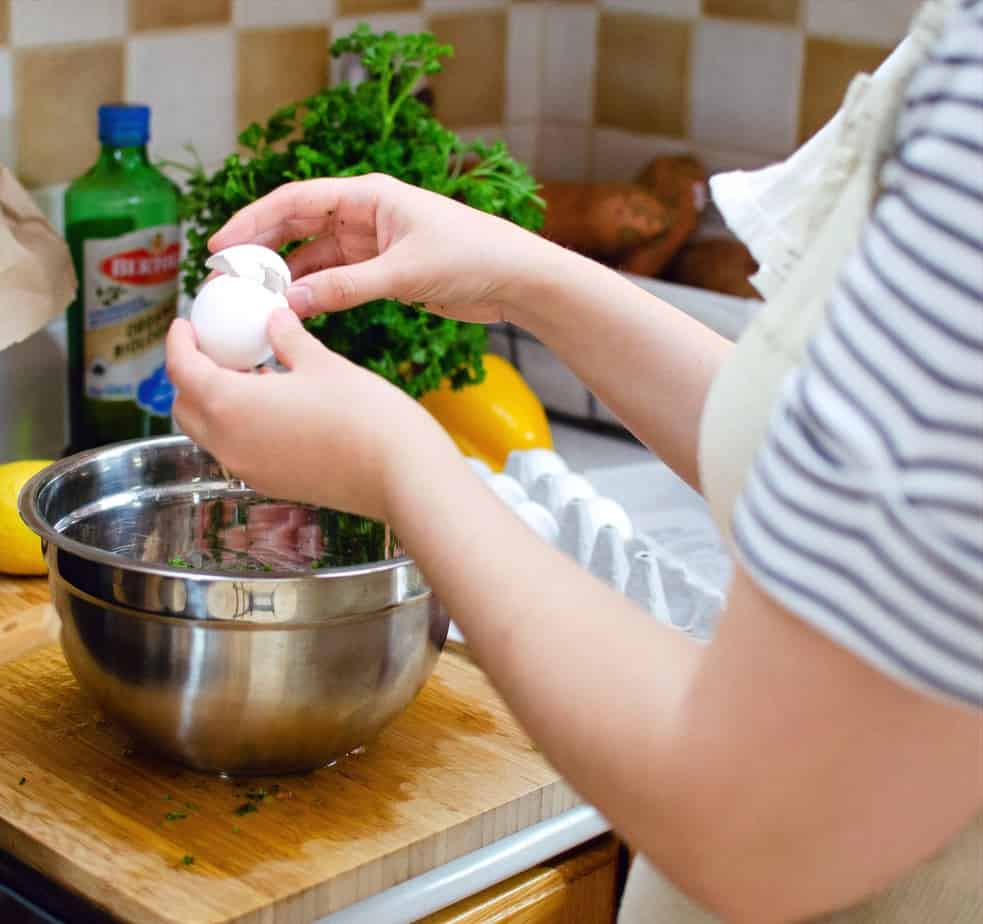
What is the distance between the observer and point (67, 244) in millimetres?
1261

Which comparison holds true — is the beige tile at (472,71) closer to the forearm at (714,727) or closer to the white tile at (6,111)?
the white tile at (6,111)

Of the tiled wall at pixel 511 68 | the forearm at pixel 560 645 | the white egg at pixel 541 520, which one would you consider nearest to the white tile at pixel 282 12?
the tiled wall at pixel 511 68

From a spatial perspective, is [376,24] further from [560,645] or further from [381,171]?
[560,645]

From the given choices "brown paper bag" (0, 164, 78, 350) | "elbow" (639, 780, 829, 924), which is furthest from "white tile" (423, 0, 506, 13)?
"elbow" (639, 780, 829, 924)

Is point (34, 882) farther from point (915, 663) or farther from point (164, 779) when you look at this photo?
point (915, 663)

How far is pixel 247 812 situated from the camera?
0.85 m

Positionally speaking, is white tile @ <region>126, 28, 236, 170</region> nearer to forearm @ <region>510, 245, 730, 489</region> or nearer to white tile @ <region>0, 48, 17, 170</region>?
white tile @ <region>0, 48, 17, 170</region>

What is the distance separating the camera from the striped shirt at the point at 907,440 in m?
0.45

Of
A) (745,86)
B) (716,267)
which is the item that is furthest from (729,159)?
(716,267)

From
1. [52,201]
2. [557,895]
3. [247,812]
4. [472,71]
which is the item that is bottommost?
[557,895]

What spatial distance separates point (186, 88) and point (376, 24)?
26cm

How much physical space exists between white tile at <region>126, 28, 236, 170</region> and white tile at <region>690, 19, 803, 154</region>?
0.56 meters

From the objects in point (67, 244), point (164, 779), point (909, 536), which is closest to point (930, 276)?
point (909, 536)

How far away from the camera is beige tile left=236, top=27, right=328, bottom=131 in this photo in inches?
59.1
